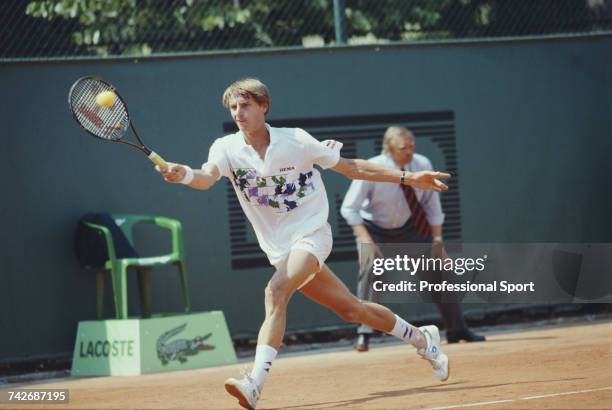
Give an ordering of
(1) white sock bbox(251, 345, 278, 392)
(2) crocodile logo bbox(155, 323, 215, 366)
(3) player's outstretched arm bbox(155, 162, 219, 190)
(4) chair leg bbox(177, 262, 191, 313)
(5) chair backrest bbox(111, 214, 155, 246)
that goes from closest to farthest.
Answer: (3) player's outstretched arm bbox(155, 162, 219, 190) → (1) white sock bbox(251, 345, 278, 392) → (2) crocodile logo bbox(155, 323, 215, 366) → (4) chair leg bbox(177, 262, 191, 313) → (5) chair backrest bbox(111, 214, 155, 246)

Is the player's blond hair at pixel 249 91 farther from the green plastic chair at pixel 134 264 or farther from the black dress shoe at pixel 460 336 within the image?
the black dress shoe at pixel 460 336

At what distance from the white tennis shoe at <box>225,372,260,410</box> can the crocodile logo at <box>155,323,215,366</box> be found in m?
2.87

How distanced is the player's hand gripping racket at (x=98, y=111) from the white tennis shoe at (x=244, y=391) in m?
1.33

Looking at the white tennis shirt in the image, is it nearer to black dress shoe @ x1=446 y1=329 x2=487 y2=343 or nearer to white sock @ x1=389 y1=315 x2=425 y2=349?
white sock @ x1=389 y1=315 x2=425 y2=349

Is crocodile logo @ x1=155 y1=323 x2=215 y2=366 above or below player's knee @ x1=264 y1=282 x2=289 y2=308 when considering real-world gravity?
below

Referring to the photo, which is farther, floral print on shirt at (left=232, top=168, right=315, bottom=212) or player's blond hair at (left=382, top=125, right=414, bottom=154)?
player's blond hair at (left=382, top=125, right=414, bottom=154)

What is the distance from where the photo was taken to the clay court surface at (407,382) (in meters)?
5.79

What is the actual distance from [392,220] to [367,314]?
8.92 ft

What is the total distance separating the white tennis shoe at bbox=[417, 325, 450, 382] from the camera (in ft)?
21.3

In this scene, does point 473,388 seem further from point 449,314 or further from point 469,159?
point 469,159

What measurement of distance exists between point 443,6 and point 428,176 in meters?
4.92

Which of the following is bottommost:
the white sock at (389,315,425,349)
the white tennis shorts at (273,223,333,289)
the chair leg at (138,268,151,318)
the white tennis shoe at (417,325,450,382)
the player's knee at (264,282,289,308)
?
the white tennis shoe at (417,325,450,382)

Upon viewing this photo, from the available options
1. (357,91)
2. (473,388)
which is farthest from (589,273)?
(473,388)

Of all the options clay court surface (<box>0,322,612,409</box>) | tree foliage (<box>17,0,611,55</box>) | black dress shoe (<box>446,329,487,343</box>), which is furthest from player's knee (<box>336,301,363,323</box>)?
tree foliage (<box>17,0,611,55</box>)
